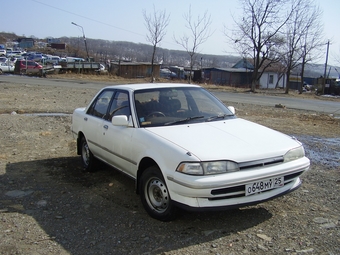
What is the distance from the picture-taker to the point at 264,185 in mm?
3668

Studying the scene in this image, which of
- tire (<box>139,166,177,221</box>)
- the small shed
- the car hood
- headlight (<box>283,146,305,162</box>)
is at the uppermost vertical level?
the small shed

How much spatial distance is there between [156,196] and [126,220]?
44 centimetres

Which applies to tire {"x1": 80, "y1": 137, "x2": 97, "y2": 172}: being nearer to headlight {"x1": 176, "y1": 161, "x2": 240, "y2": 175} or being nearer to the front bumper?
the front bumper

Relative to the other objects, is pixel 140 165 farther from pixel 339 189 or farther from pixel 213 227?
pixel 339 189

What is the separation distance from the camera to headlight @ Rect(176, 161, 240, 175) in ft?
11.4

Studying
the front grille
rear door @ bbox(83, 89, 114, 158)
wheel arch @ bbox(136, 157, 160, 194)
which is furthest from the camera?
rear door @ bbox(83, 89, 114, 158)

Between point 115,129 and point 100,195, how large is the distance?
940 mm

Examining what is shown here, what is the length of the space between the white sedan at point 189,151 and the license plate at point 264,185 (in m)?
0.01

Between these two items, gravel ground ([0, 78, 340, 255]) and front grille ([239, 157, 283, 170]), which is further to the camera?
front grille ([239, 157, 283, 170])

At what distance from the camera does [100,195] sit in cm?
484

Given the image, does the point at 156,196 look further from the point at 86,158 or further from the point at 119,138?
the point at 86,158

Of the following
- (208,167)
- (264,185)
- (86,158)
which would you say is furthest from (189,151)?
(86,158)

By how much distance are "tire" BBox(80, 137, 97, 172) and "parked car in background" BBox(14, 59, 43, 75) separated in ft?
113

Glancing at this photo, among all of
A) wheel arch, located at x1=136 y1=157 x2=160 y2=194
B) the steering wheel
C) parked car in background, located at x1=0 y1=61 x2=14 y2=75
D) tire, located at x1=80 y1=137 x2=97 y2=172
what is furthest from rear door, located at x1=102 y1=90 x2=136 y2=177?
parked car in background, located at x1=0 y1=61 x2=14 y2=75
